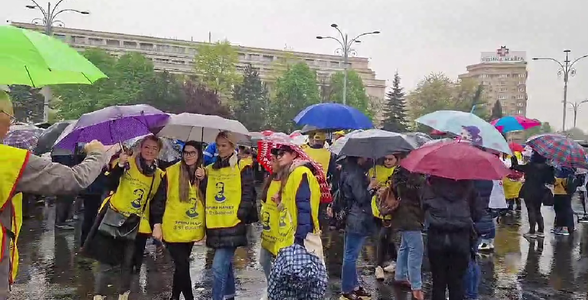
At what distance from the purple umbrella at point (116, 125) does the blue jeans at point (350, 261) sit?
7.51 feet

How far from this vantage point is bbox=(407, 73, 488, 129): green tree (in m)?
65.0

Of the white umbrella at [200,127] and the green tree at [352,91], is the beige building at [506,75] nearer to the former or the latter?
the green tree at [352,91]

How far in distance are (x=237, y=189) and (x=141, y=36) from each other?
94718 mm

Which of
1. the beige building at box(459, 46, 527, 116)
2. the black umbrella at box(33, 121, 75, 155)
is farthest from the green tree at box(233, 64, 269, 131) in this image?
the beige building at box(459, 46, 527, 116)

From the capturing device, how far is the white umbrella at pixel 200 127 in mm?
4969

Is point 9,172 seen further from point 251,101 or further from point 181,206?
point 251,101

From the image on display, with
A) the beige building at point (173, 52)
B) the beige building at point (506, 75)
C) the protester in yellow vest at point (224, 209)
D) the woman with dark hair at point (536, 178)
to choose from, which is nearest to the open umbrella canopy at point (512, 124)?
the woman with dark hair at point (536, 178)

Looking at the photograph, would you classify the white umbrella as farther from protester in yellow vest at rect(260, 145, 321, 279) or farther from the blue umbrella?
the blue umbrella

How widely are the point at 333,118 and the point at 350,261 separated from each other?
247 centimetres

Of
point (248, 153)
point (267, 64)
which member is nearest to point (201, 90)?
point (248, 153)

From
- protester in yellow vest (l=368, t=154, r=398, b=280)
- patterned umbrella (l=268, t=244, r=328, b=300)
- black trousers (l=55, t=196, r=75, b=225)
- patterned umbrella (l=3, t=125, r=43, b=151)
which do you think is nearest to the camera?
patterned umbrella (l=268, t=244, r=328, b=300)

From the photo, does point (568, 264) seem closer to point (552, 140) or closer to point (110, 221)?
point (552, 140)

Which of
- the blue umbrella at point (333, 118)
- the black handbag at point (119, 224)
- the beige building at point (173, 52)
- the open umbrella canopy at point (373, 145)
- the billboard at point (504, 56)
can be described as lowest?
the black handbag at point (119, 224)

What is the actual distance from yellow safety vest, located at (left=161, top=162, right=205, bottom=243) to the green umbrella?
1.63 meters
